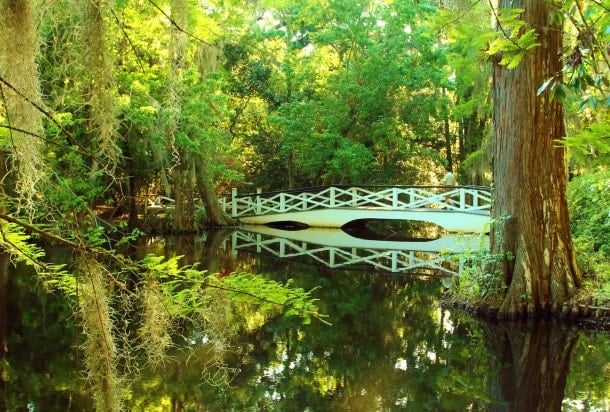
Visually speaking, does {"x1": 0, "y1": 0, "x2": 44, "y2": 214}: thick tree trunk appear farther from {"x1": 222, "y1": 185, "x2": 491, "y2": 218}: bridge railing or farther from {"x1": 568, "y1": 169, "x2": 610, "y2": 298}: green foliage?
{"x1": 222, "y1": 185, "x2": 491, "y2": 218}: bridge railing

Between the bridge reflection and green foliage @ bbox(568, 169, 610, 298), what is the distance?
1450 mm

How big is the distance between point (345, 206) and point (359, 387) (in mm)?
12309

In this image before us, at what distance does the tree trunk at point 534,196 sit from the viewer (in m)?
5.96

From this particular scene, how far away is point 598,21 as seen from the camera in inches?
84.6

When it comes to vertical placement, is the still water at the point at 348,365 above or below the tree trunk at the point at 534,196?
below

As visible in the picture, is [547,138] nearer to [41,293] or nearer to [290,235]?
[41,293]

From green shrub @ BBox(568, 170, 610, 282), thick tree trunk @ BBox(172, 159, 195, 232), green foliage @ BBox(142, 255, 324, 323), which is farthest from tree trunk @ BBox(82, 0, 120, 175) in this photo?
thick tree trunk @ BBox(172, 159, 195, 232)

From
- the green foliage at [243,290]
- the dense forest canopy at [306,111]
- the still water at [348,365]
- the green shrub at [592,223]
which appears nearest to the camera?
the green foliage at [243,290]

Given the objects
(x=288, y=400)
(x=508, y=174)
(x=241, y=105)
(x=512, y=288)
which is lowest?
(x=288, y=400)

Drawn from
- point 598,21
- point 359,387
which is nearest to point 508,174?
point 359,387

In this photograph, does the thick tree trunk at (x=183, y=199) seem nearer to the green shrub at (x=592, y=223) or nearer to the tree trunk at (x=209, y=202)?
the tree trunk at (x=209, y=202)

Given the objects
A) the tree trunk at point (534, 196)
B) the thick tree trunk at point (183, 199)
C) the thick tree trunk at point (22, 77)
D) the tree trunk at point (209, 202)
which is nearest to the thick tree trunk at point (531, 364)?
the tree trunk at point (534, 196)

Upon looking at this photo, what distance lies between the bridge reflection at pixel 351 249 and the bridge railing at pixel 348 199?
872 millimetres

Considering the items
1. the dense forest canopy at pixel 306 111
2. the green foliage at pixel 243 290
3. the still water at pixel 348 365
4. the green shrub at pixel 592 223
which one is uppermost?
the dense forest canopy at pixel 306 111
